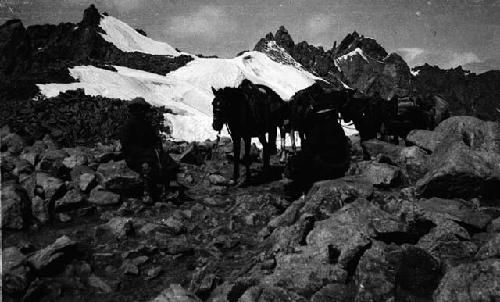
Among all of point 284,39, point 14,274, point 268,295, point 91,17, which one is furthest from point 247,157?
point 284,39

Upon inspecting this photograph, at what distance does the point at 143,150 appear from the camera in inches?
391

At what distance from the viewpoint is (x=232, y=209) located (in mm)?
9125

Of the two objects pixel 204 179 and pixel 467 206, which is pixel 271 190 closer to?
pixel 204 179

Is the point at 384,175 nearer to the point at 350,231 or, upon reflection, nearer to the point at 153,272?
the point at 350,231

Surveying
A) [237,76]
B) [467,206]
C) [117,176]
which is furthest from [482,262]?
[237,76]

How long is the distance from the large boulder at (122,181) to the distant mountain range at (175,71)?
37.6ft

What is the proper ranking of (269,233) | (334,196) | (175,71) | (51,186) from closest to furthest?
(334,196) → (269,233) → (51,186) → (175,71)

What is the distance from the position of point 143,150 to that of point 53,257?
4.18m

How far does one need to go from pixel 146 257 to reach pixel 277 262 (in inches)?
115

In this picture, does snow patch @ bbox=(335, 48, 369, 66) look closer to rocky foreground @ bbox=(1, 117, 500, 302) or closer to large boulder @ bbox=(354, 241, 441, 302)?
rocky foreground @ bbox=(1, 117, 500, 302)

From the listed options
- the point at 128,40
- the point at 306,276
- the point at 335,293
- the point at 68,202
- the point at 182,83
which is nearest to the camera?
the point at 335,293

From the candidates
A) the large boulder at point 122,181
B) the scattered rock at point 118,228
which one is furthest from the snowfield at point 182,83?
the scattered rock at point 118,228

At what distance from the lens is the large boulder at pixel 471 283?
3418mm

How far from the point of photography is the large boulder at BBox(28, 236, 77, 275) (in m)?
6.13
